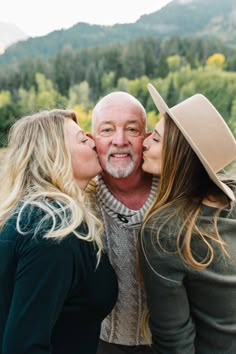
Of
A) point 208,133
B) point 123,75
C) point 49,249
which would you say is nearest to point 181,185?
point 208,133

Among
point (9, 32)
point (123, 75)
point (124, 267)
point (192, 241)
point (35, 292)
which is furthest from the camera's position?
point (9, 32)

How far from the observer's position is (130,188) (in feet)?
7.00

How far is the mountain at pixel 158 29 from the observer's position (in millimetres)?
9941

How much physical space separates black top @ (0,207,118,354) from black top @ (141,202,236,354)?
0.21 m

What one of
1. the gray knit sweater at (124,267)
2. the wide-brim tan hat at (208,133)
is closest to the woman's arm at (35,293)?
the wide-brim tan hat at (208,133)

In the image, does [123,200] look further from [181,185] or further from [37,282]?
[37,282]

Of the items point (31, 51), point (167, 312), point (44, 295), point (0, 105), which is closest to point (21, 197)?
point (44, 295)

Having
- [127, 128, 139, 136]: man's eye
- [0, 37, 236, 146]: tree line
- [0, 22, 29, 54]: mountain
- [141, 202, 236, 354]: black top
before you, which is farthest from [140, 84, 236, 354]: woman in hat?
[0, 22, 29, 54]: mountain

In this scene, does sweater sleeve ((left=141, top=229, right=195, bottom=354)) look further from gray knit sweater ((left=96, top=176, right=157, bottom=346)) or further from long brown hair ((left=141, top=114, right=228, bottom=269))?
gray knit sweater ((left=96, top=176, right=157, bottom=346))

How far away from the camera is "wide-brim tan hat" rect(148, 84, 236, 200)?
1508 millimetres

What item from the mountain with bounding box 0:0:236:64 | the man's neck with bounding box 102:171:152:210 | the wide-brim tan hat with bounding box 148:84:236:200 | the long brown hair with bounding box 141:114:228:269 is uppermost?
the mountain with bounding box 0:0:236:64

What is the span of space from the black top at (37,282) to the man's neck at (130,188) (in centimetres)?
75

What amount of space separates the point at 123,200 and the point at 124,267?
1.14 ft

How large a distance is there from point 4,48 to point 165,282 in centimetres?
921
